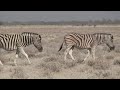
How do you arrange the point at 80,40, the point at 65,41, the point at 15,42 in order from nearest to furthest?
the point at 15,42, the point at 80,40, the point at 65,41

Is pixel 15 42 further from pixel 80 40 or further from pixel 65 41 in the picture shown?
pixel 80 40

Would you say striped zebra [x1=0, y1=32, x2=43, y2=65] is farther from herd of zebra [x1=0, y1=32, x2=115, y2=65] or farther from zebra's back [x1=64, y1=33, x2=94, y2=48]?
zebra's back [x1=64, y1=33, x2=94, y2=48]

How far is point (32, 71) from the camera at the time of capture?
10953 millimetres

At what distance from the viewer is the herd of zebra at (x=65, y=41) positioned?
12.6 meters

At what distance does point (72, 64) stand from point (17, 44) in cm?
261

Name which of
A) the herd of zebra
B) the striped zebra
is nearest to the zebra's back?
the herd of zebra

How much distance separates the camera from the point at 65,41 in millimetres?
14258

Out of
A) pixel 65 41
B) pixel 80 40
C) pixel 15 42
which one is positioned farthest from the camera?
pixel 65 41

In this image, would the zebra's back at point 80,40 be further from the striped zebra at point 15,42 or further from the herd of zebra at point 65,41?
the striped zebra at point 15,42

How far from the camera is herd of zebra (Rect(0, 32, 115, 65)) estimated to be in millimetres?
12617

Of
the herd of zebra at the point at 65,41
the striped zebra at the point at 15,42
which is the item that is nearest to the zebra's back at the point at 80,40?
the herd of zebra at the point at 65,41

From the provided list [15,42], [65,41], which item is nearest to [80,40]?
[65,41]
